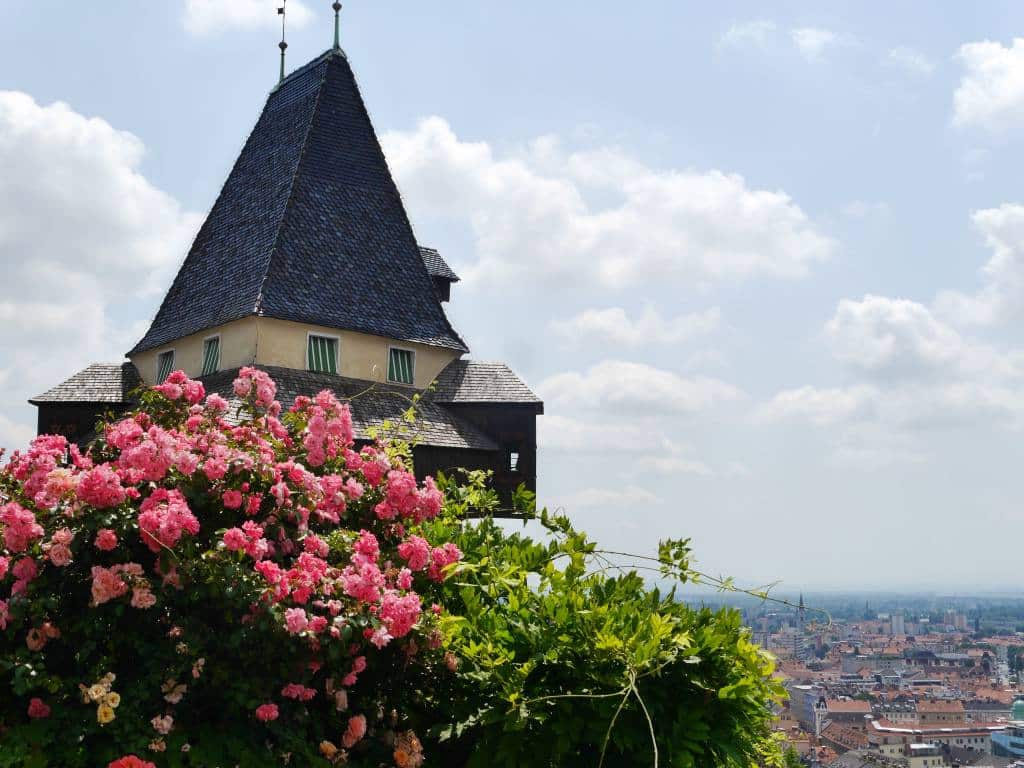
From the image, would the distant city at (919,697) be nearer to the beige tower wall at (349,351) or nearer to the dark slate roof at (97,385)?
the beige tower wall at (349,351)

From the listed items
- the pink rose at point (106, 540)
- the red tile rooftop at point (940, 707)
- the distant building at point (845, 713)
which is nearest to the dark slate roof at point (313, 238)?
the pink rose at point (106, 540)

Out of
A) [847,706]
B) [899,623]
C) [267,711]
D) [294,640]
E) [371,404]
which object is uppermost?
[371,404]

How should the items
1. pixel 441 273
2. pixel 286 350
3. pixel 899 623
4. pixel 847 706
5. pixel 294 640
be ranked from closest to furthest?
pixel 294 640
pixel 286 350
pixel 441 273
pixel 847 706
pixel 899 623

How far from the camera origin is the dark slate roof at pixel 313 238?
23891 mm

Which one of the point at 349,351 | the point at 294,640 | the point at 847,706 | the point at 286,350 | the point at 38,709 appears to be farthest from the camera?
the point at 847,706

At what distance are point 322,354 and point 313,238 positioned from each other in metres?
3.17

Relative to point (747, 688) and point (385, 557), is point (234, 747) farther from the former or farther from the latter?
point (747, 688)

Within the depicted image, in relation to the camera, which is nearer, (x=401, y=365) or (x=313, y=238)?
(x=313, y=238)

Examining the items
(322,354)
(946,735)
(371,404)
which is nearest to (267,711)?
(371,404)

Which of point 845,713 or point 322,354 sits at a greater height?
point 322,354

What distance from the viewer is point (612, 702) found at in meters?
4.99

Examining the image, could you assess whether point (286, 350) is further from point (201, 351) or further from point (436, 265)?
point (436, 265)

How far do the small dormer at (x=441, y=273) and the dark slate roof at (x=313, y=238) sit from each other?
3.06 metres

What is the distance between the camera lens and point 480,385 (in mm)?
24594
